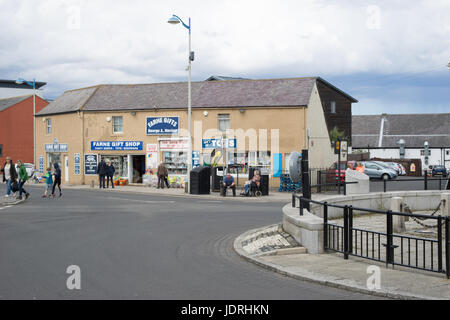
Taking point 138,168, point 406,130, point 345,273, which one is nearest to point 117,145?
point 138,168

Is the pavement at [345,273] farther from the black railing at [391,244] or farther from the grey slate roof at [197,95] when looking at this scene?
the grey slate roof at [197,95]

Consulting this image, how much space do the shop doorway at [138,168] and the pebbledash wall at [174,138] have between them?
0.23 ft

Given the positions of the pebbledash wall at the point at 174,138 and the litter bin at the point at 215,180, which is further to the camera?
the pebbledash wall at the point at 174,138

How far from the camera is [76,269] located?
324 inches

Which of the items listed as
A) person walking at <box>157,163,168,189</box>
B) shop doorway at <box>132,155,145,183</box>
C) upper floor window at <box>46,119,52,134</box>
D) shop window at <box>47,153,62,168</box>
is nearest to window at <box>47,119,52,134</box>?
upper floor window at <box>46,119,52,134</box>

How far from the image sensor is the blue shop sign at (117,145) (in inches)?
1369

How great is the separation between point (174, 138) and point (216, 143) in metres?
3.08

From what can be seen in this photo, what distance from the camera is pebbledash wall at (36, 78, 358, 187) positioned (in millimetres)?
31094

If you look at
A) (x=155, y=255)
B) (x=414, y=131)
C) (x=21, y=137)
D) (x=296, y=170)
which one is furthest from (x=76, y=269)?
(x=414, y=131)

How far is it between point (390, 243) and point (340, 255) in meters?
1.30

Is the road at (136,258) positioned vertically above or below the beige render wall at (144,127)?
below

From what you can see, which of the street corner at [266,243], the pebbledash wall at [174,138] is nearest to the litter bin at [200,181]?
the pebbledash wall at [174,138]

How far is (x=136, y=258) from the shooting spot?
9312mm
